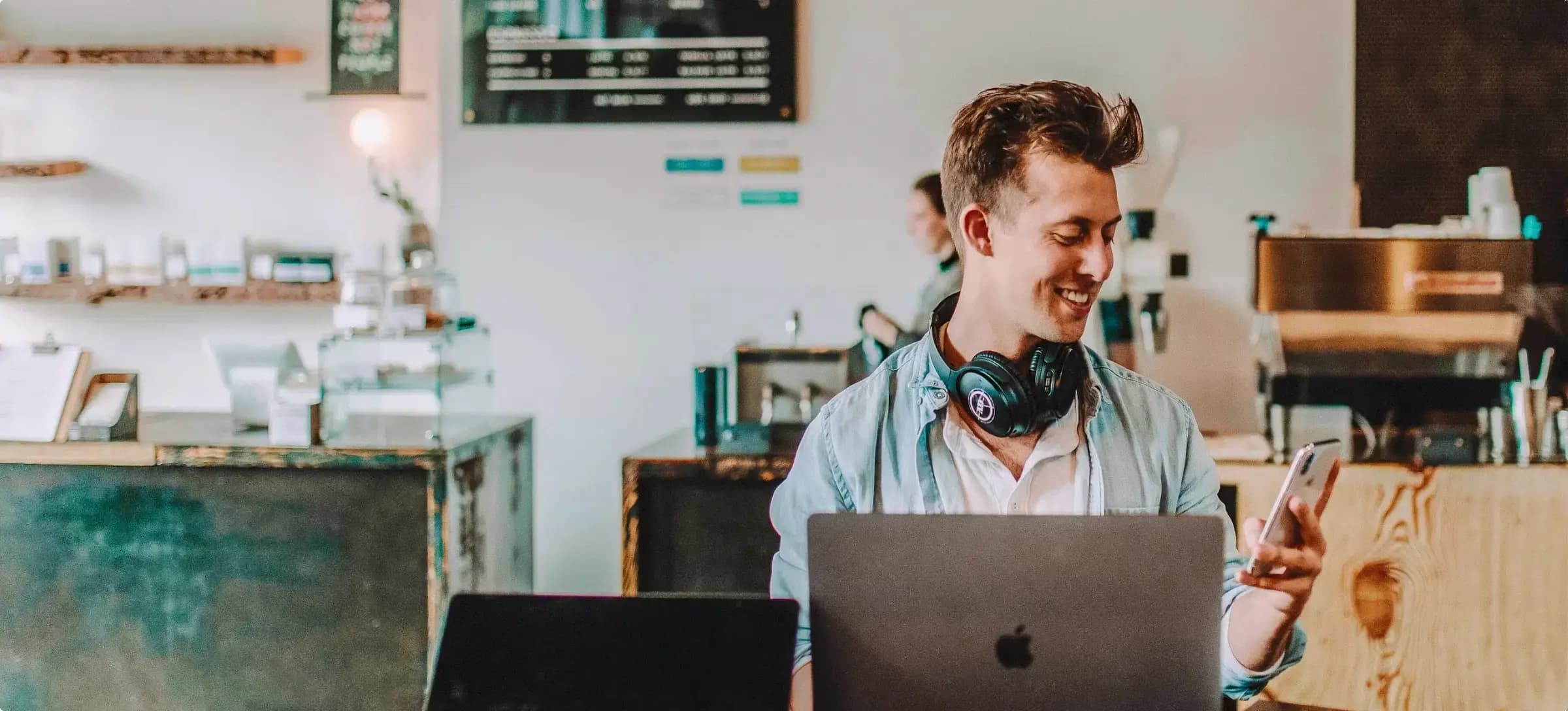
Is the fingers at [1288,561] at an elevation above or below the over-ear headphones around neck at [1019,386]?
below

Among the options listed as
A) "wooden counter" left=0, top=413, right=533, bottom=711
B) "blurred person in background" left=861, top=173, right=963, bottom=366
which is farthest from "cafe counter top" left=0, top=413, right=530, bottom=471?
"blurred person in background" left=861, top=173, right=963, bottom=366

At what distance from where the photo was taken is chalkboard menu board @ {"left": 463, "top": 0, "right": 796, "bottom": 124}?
3.68 meters

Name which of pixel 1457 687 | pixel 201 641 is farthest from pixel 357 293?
pixel 1457 687

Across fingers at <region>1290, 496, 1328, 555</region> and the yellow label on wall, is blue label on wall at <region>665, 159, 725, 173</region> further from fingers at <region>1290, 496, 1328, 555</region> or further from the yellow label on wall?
fingers at <region>1290, 496, 1328, 555</region>

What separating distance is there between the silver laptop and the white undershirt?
479 millimetres

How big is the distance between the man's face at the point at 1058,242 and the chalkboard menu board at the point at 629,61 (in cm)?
245

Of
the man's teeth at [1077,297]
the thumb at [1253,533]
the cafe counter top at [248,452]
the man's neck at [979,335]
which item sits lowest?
the cafe counter top at [248,452]

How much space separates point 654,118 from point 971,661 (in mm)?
3091

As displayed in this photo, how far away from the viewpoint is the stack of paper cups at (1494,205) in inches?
110

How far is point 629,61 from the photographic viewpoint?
372 cm

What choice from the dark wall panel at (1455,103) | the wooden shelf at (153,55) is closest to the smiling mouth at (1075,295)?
the dark wall panel at (1455,103)

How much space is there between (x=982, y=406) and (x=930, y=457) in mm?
103

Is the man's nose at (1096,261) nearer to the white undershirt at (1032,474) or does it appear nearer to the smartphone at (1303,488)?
the white undershirt at (1032,474)

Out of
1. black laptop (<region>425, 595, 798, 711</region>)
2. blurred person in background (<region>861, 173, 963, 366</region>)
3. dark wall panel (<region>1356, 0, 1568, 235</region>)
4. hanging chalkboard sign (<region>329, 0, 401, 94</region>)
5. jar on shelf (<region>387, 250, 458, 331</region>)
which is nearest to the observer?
black laptop (<region>425, 595, 798, 711</region>)
